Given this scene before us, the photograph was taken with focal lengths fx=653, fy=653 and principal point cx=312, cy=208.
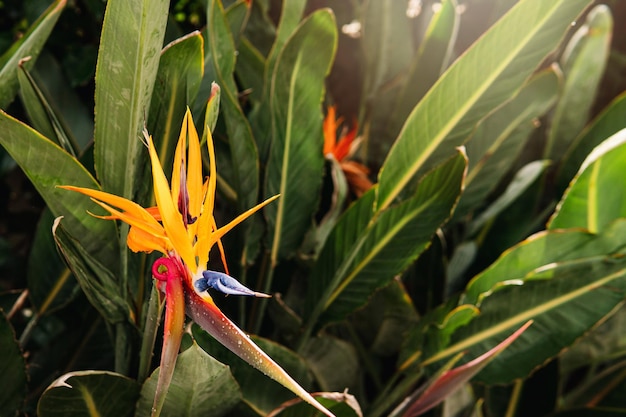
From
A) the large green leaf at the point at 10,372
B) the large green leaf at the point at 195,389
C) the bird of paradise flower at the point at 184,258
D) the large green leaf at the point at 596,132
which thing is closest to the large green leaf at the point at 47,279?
the large green leaf at the point at 10,372

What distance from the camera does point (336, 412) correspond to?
0.60 metres

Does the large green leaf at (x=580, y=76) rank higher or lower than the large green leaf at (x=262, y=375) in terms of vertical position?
higher

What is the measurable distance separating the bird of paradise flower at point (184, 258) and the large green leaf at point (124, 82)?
12 centimetres

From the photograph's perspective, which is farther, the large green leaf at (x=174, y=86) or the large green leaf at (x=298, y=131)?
the large green leaf at (x=298, y=131)

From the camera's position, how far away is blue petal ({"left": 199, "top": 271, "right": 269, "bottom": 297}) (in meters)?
0.39

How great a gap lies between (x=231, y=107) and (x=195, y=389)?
0.29 m

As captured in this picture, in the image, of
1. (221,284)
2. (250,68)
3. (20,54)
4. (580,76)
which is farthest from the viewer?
(580,76)

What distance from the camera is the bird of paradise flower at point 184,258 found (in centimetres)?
38

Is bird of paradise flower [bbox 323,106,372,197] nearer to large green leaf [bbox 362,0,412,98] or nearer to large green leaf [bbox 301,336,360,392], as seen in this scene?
large green leaf [bbox 362,0,412,98]

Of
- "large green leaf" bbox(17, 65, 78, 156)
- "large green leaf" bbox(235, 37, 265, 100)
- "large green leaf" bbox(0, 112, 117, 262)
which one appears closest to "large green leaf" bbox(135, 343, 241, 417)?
"large green leaf" bbox(0, 112, 117, 262)

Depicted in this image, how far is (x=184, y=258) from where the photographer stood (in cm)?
41

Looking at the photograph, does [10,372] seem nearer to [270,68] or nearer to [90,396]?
[90,396]

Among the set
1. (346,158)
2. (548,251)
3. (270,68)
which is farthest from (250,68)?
(548,251)

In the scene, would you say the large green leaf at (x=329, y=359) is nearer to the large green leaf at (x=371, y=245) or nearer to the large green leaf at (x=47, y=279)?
the large green leaf at (x=371, y=245)
